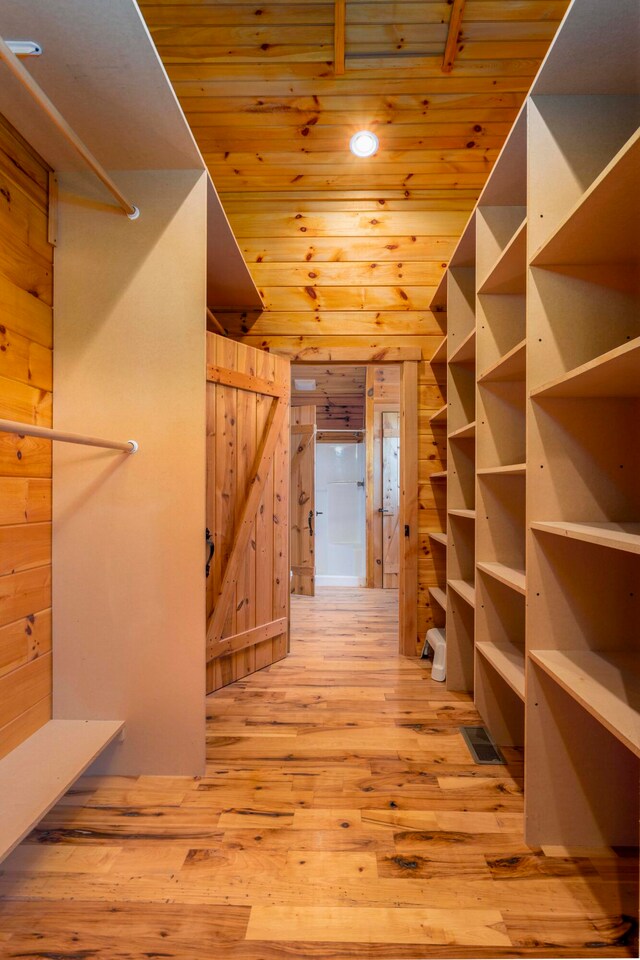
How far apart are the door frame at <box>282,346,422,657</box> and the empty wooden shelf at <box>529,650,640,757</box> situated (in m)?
1.61

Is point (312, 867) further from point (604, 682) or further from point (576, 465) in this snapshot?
point (576, 465)

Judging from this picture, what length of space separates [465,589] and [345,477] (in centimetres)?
395

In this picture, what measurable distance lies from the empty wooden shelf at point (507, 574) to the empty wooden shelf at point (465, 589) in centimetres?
23

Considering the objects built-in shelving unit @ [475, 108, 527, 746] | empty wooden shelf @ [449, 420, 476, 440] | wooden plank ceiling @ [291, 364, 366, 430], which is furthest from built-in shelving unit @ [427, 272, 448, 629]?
wooden plank ceiling @ [291, 364, 366, 430]

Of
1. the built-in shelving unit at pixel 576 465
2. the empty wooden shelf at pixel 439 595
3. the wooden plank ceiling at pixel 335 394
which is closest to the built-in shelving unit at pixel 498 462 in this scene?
the built-in shelving unit at pixel 576 465

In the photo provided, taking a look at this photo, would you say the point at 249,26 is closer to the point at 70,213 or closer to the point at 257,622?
the point at 70,213

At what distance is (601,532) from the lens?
3.63ft

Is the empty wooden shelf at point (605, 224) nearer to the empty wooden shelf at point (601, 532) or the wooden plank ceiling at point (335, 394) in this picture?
the empty wooden shelf at point (601, 532)

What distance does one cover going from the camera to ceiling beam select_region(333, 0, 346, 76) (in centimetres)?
208

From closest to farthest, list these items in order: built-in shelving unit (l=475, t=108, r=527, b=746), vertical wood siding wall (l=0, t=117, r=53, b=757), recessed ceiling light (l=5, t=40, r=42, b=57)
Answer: recessed ceiling light (l=5, t=40, r=42, b=57) → vertical wood siding wall (l=0, t=117, r=53, b=757) → built-in shelving unit (l=475, t=108, r=527, b=746)

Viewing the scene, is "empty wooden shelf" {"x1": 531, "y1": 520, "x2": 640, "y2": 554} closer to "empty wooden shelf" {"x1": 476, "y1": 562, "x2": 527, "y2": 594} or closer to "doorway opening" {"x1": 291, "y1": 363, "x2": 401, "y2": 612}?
"empty wooden shelf" {"x1": 476, "y1": 562, "x2": 527, "y2": 594}

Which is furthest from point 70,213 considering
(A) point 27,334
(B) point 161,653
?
(B) point 161,653

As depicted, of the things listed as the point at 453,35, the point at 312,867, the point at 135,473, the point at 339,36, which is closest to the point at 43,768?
the point at 312,867

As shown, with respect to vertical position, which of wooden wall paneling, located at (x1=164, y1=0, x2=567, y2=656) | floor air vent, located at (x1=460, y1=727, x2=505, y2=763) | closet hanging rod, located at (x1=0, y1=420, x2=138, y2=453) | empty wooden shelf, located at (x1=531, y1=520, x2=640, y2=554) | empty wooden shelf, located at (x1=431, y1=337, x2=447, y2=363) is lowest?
floor air vent, located at (x1=460, y1=727, x2=505, y2=763)
